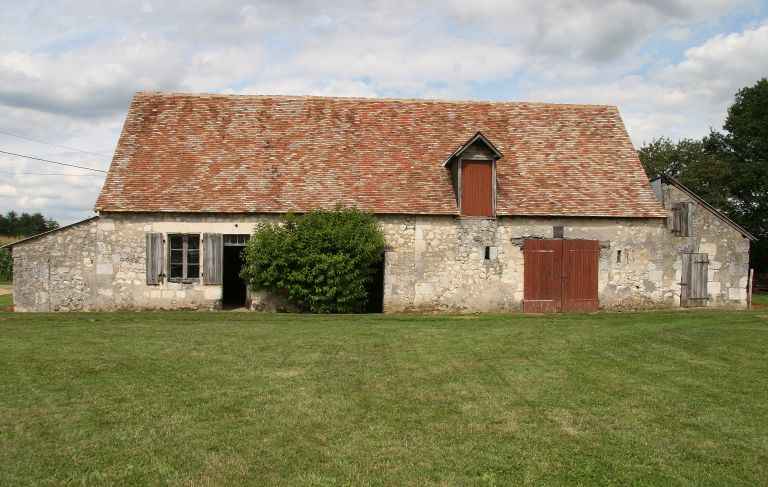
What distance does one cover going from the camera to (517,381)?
873 centimetres

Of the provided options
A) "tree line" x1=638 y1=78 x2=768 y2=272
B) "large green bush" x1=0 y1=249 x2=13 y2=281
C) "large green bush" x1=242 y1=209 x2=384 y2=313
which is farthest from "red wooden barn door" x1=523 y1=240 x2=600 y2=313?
"large green bush" x1=0 y1=249 x2=13 y2=281

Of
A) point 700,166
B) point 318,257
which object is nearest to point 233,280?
point 318,257

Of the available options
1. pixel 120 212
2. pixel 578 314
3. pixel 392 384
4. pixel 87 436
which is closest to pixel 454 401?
pixel 392 384

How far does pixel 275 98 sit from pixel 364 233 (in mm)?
7159

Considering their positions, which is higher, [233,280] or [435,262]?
[435,262]

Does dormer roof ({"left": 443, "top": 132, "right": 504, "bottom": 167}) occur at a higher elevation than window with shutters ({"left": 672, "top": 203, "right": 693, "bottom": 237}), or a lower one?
higher

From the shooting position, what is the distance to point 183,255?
18.6 metres

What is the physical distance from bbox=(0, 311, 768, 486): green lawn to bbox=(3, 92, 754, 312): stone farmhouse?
19.6ft

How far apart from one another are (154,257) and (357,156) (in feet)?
22.6

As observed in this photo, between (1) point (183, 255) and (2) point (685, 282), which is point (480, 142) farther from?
(1) point (183, 255)

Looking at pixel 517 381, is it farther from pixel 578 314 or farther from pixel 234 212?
pixel 234 212

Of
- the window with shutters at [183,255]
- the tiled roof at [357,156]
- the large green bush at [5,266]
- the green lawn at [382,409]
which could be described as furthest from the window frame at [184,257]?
the large green bush at [5,266]

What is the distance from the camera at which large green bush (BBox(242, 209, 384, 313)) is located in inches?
696

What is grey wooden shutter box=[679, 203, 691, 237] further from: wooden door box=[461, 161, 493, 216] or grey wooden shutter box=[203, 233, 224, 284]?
grey wooden shutter box=[203, 233, 224, 284]
